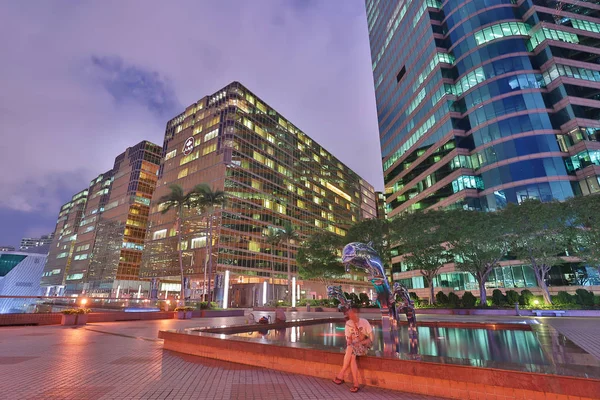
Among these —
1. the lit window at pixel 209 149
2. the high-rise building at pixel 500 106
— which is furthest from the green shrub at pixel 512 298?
the lit window at pixel 209 149

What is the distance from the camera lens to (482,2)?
5350cm

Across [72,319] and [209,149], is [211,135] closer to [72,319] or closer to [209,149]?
[209,149]

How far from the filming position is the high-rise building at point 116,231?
9344 cm

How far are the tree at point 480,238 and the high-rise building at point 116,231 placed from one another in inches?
3321

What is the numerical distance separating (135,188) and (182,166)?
31.5m

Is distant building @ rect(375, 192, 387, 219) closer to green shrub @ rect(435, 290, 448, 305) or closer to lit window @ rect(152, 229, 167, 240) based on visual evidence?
lit window @ rect(152, 229, 167, 240)

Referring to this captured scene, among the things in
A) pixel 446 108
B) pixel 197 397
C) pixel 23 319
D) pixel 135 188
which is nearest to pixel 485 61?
pixel 446 108

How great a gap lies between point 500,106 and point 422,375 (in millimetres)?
53861

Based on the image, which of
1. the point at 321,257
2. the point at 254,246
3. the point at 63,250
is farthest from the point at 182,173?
the point at 63,250

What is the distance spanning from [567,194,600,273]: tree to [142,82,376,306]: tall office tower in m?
43.2

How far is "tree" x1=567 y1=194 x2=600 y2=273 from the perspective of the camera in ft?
90.2

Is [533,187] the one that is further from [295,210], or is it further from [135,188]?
[135,188]

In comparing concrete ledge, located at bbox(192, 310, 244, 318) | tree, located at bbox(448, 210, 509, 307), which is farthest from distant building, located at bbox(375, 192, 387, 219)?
concrete ledge, located at bbox(192, 310, 244, 318)

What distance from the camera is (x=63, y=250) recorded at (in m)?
129
